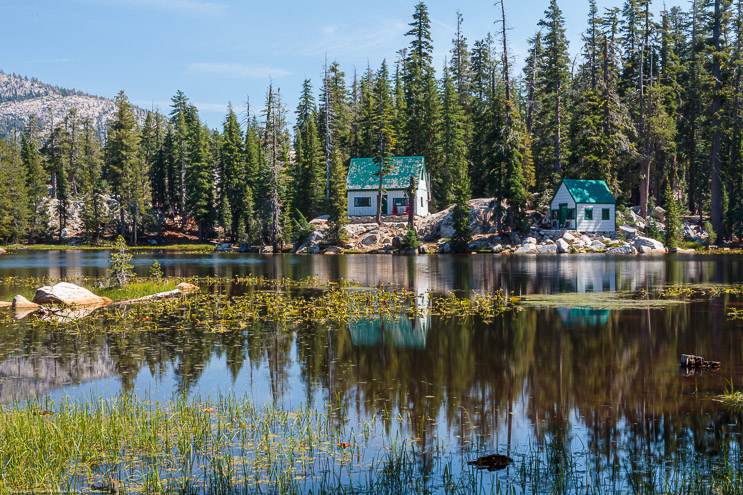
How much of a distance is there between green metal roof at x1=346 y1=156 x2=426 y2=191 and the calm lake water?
→ 188 feet

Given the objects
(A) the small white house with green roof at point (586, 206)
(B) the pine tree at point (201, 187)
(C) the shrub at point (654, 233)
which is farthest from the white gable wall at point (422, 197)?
(B) the pine tree at point (201, 187)

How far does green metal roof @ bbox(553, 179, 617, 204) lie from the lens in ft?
210

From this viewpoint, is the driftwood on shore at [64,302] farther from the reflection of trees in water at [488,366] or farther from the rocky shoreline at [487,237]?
the rocky shoreline at [487,237]

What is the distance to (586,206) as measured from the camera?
64.1m

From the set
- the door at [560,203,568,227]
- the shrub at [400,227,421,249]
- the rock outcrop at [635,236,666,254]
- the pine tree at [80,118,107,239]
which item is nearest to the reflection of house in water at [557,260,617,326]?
the rock outcrop at [635,236,666,254]

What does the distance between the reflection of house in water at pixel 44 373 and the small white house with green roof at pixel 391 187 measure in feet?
210

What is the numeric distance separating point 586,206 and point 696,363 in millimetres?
54291

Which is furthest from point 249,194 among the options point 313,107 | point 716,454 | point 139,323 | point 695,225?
point 716,454

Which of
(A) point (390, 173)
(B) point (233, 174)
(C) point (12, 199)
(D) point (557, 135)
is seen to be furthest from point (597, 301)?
(C) point (12, 199)

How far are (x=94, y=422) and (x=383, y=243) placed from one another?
62216 millimetres

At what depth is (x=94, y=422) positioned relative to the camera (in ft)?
29.8

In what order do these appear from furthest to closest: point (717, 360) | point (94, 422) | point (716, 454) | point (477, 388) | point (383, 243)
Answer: point (383, 243), point (717, 360), point (477, 388), point (94, 422), point (716, 454)

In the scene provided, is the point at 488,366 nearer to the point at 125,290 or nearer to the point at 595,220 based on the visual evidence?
the point at 125,290

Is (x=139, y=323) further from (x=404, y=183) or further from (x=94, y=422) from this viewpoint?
(x=404, y=183)
